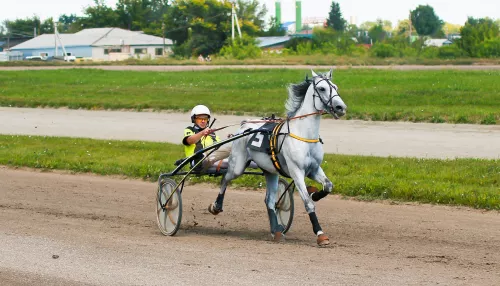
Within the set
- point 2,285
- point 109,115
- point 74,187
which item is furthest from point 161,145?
point 2,285

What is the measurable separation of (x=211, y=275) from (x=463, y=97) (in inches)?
661

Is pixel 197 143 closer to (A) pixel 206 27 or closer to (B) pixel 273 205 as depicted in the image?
(B) pixel 273 205

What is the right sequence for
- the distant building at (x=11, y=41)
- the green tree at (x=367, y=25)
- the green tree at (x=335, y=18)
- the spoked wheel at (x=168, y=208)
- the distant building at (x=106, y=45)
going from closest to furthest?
the spoked wheel at (x=168, y=208), the distant building at (x=106, y=45), the green tree at (x=335, y=18), the green tree at (x=367, y=25), the distant building at (x=11, y=41)

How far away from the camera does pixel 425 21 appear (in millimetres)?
115250

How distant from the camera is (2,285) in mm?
7023

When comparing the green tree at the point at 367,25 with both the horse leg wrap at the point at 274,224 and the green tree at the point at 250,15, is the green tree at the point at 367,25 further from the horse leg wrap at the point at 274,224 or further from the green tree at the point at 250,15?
the horse leg wrap at the point at 274,224

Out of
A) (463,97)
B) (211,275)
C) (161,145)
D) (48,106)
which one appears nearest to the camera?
(211,275)

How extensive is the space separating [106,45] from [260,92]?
62933 millimetres

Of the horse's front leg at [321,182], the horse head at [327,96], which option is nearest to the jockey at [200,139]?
the horse's front leg at [321,182]

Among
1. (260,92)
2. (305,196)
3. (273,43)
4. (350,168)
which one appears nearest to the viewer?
(305,196)

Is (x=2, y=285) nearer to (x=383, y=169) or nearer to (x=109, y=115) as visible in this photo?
(x=383, y=169)

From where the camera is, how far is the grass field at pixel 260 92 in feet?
69.4

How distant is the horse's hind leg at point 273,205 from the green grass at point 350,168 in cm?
262

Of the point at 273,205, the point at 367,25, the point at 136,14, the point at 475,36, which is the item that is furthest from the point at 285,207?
the point at 367,25
